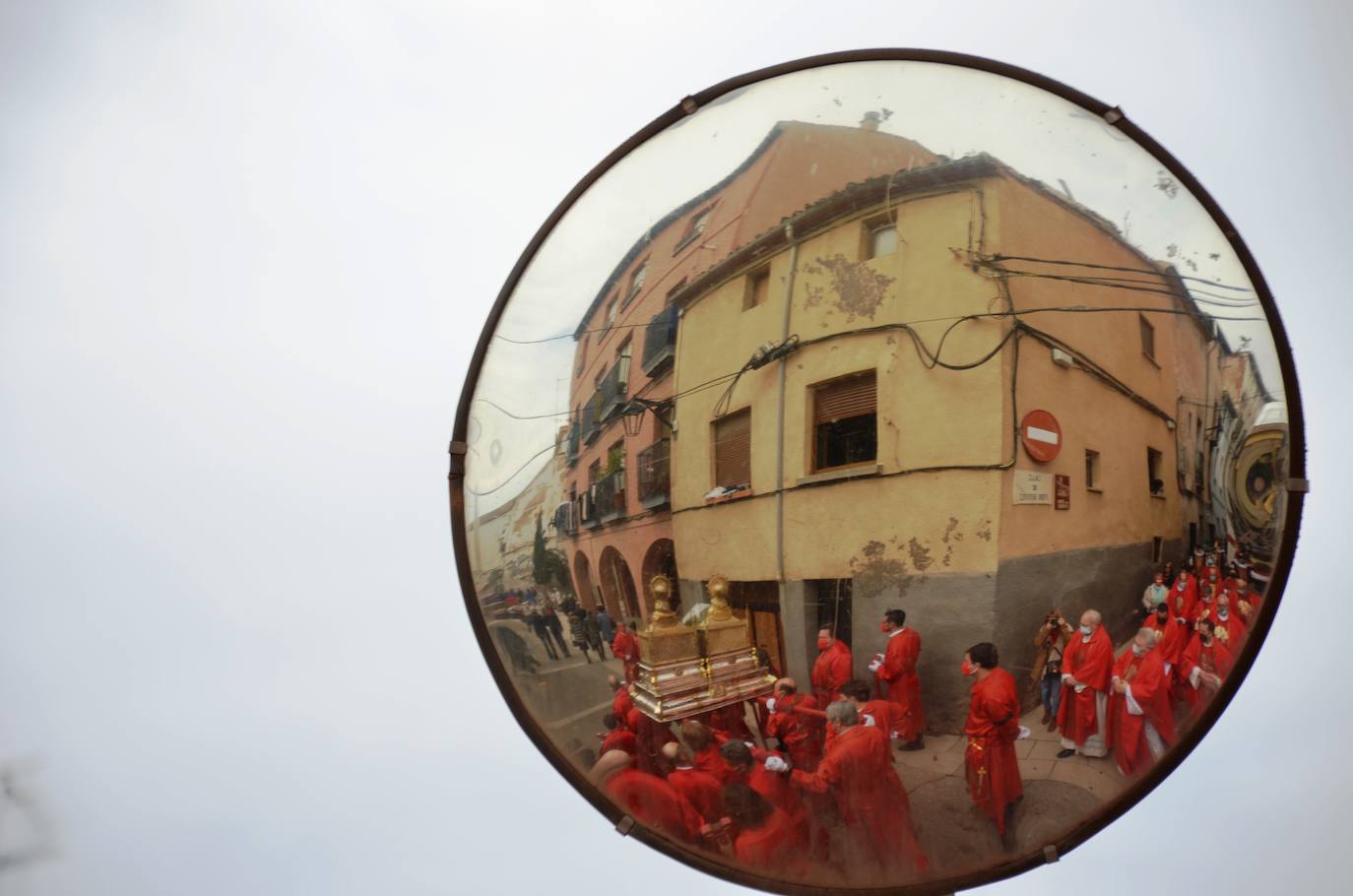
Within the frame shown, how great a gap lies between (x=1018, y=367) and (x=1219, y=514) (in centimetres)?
63

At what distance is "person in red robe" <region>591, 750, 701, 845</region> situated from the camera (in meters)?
1.91

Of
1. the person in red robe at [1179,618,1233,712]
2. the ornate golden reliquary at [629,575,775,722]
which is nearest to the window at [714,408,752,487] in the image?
the ornate golden reliquary at [629,575,775,722]

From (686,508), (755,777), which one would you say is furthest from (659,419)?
(755,777)

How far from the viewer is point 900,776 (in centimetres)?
168

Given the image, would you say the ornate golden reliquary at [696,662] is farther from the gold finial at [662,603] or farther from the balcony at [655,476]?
the balcony at [655,476]

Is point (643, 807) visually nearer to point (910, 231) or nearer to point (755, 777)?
point (755, 777)

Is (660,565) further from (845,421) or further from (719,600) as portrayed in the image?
(845,421)

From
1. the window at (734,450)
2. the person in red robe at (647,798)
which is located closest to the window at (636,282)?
the window at (734,450)

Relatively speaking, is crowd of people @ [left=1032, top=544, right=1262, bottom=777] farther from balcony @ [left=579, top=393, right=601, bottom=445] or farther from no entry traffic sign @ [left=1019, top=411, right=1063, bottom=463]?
balcony @ [left=579, top=393, right=601, bottom=445]

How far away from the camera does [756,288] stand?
1.66 m

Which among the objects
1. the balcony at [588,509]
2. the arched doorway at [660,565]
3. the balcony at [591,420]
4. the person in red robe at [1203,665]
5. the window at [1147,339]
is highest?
the window at [1147,339]

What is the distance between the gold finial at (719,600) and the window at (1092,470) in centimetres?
→ 77

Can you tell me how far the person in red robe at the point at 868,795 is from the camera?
166 cm

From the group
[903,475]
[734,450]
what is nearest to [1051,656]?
[903,475]
